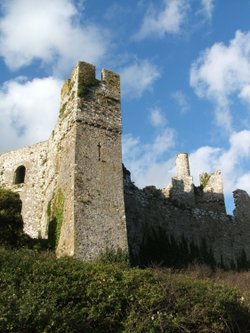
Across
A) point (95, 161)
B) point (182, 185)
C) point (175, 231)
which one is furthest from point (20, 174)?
point (182, 185)

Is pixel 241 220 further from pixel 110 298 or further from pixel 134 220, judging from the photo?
pixel 110 298

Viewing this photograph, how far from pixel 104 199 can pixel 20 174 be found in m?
10.3

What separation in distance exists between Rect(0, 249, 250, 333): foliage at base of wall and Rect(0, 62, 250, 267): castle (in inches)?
159

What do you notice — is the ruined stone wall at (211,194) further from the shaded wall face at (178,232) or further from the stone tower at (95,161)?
the stone tower at (95,161)

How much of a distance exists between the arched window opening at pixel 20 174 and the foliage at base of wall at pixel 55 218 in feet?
22.6

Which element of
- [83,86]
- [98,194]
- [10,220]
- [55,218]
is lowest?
[10,220]

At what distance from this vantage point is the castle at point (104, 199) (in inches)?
926

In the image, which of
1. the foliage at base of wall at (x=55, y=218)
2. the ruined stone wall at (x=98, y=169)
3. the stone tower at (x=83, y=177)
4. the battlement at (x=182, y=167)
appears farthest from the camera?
the battlement at (x=182, y=167)

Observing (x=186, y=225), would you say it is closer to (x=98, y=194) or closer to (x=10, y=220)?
(x=98, y=194)

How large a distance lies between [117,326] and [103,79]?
14.7m

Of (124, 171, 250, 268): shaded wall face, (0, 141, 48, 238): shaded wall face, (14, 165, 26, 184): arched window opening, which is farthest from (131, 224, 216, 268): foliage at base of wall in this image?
(14, 165, 26, 184): arched window opening

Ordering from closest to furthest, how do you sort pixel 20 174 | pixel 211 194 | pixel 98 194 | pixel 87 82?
pixel 98 194 → pixel 87 82 → pixel 20 174 → pixel 211 194

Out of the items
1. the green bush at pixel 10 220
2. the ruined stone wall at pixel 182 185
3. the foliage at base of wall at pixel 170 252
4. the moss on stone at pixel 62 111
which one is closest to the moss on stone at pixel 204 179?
the ruined stone wall at pixel 182 185

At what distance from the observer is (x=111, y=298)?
1702 cm
